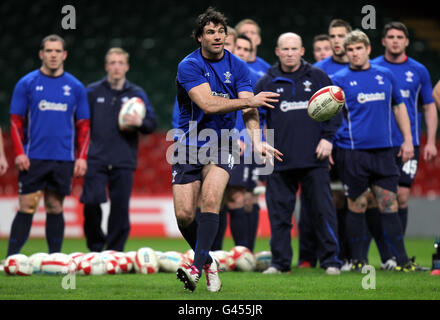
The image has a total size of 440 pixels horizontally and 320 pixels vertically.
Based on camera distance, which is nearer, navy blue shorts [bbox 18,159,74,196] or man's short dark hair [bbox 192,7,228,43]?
man's short dark hair [bbox 192,7,228,43]

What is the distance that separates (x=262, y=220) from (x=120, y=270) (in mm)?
6823

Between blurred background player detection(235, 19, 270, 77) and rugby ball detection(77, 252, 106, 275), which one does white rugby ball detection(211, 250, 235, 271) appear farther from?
blurred background player detection(235, 19, 270, 77)

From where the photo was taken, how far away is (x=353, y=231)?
7.53 m

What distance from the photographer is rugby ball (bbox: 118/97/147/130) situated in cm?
880

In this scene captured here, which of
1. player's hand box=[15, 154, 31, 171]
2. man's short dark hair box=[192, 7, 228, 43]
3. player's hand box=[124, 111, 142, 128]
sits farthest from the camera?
player's hand box=[124, 111, 142, 128]

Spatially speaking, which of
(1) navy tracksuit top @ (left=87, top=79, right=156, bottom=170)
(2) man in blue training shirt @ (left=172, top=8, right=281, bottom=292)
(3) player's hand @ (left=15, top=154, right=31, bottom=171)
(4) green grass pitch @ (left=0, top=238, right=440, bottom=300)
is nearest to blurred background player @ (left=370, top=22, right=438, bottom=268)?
(4) green grass pitch @ (left=0, top=238, right=440, bottom=300)

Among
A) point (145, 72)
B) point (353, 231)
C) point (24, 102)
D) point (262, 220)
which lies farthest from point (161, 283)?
point (145, 72)

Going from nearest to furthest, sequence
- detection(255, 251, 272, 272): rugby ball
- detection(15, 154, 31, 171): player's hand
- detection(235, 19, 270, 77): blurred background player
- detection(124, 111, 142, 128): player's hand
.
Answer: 1. detection(255, 251, 272, 272): rugby ball
2. detection(15, 154, 31, 171): player's hand
3. detection(124, 111, 142, 128): player's hand
4. detection(235, 19, 270, 77): blurred background player

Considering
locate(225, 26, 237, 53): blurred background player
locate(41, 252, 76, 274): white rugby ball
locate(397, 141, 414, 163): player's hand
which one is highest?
locate(225, 26, 237, 53): blurred background player

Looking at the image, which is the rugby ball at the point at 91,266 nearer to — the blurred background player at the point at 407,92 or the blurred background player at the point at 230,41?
the blurred background player at the point at 230,41

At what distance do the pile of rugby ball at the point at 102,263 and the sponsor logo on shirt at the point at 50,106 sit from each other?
1.72m

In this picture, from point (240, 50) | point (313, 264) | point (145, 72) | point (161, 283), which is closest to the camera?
point (161, 283)

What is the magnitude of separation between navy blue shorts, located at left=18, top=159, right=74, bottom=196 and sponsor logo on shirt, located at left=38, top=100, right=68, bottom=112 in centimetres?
59
